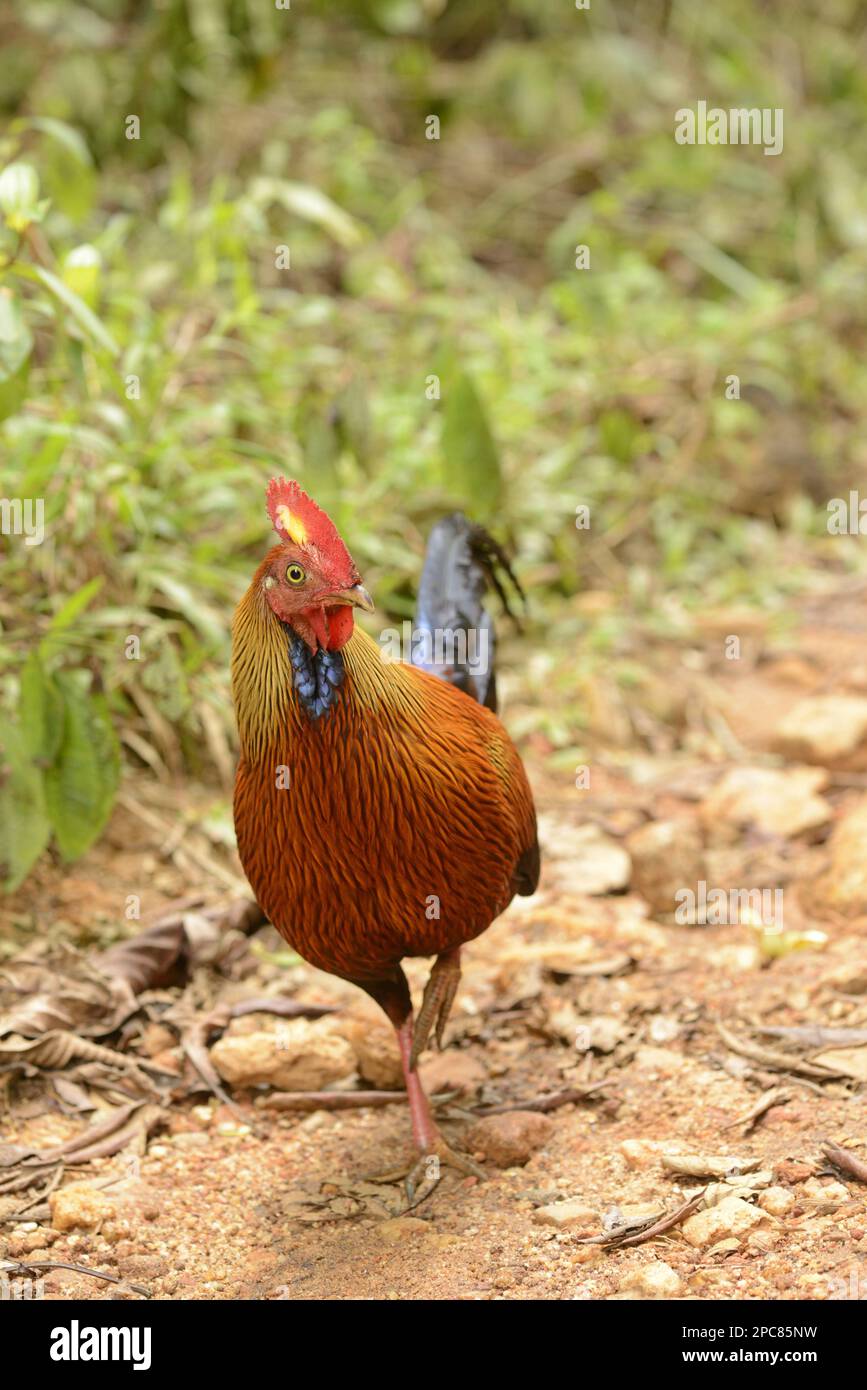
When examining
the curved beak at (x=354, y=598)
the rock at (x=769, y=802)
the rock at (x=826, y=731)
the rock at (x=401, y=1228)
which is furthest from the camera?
the rock at (x=826, y=731)

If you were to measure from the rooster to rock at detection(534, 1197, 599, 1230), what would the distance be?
1.23 ft

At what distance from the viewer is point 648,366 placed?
7.37 metres

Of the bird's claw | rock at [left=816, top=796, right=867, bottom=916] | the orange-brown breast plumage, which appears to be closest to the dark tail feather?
the orange-brown breast plumage

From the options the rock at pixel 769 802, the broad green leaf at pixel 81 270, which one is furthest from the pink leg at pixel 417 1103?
the broad green leaf at pixel 81 270

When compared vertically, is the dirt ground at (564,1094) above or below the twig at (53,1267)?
above

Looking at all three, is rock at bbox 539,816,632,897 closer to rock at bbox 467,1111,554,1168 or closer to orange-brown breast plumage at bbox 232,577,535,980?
rock at bbox 467,1111,554,1168

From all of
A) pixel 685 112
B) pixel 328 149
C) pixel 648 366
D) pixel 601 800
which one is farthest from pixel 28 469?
pixel 685 112

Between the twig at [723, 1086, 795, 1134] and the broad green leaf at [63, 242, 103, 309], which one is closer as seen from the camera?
the twig at [723, 1086, 795, 1134]

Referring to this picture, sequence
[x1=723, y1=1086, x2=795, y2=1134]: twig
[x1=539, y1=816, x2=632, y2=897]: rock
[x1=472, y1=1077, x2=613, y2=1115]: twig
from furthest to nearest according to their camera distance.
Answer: [x1=539, y1=816, x2=632, y2=897]: rock < [x1=472, y1=1077, x2=613, y2=1115]: twig < [x1=723, y1=1086, x2=795, y2=1134]: twig

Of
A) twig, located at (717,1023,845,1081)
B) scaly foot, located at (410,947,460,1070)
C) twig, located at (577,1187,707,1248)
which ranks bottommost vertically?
twig, located at (577,1187,707,1248)

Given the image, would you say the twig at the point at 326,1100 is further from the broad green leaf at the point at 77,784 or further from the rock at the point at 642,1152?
the broad green leaf at the point at 77,784

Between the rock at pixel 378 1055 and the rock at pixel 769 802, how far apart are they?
1.73 metres

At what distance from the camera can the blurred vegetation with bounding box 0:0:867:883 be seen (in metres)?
4.66

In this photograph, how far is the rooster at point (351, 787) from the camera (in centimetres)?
296
